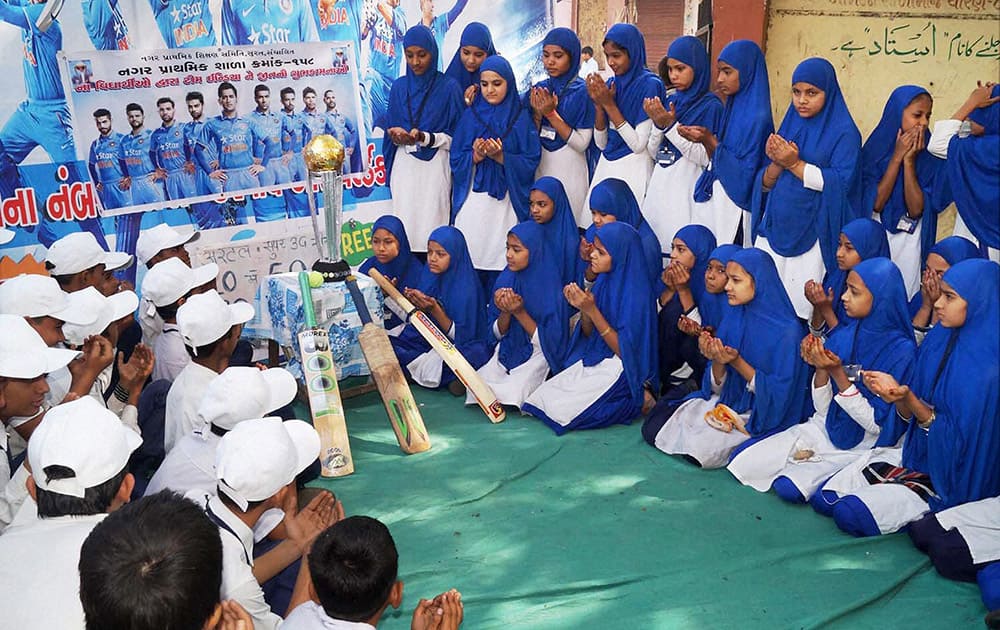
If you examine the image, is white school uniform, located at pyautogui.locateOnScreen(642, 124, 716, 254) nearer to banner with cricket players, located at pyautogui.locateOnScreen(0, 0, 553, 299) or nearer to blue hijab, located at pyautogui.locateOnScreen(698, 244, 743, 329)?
blue hijab, located at pyautogui.locateOnScreen(698, 244, 743, 329)

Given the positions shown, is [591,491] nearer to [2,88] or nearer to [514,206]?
[514,206]

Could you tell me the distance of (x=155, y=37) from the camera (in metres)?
6.00

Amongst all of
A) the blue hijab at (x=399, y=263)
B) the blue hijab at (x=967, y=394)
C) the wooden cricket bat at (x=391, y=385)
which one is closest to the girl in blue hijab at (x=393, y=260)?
the blue hijab at (x=399, y=263)

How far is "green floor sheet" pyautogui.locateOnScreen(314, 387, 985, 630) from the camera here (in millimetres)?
3393

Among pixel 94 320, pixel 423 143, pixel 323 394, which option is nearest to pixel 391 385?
pixel 323 394

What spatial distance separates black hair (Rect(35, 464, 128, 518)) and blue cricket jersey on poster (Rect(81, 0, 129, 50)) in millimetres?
4238

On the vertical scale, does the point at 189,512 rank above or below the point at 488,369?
above

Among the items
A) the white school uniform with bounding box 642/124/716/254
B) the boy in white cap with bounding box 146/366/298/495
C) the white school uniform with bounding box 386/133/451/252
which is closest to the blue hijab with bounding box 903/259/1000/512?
the white school uniform with bounding box 642/124/716/254

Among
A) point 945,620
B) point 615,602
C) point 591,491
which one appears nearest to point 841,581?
point 945,620

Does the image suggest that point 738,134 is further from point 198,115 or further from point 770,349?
point 198,115

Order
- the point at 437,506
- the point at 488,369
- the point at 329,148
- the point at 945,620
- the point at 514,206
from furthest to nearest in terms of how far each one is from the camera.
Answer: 1. the point at 514,206
2. the point at 488,369
3. the point at 329,148
4. the point at 437,506
5. the point at 945,620

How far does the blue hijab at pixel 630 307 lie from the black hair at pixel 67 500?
3.09m

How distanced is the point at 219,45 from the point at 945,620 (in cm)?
524

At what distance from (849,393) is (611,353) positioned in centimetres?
138
